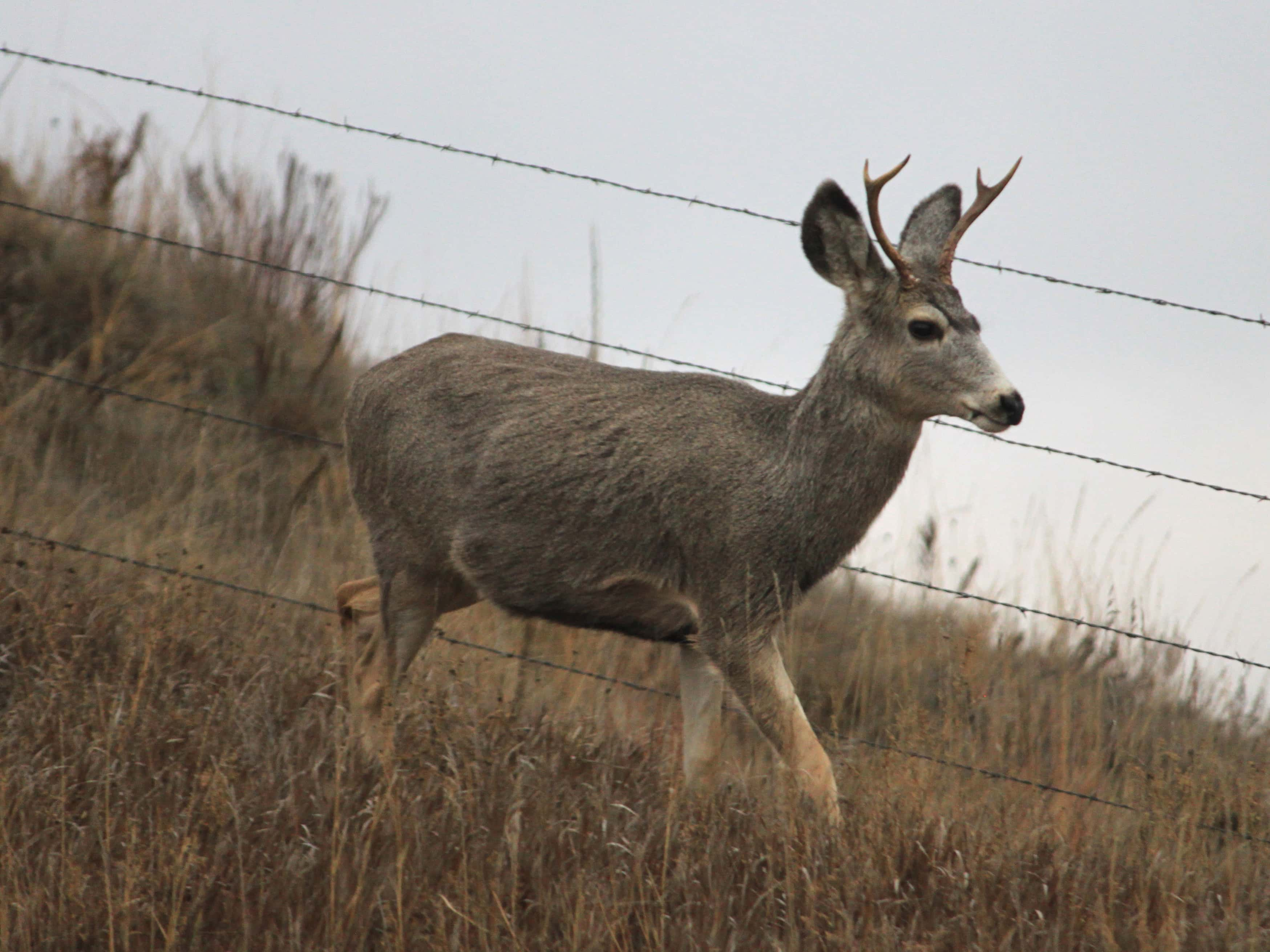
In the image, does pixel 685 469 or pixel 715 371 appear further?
pixel 715 371

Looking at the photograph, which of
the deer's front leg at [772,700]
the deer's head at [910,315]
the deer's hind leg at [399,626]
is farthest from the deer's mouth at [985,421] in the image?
the deer's hind leg at [399,626]

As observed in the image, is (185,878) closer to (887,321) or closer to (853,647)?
(887,321)

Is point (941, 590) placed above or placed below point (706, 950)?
above

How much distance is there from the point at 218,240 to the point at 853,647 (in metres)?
5.29

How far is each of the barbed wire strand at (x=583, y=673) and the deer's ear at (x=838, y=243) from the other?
5.10 feet

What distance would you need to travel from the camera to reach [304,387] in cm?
975

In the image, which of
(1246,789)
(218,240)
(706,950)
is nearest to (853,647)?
(1246,789)

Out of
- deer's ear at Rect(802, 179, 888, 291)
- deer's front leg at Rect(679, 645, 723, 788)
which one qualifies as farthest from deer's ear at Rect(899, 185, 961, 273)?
deer's front leg at Rect(679, 645, 723, 788)

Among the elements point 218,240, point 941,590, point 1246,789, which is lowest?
point 1246,789

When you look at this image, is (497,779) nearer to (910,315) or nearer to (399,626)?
(399,626)

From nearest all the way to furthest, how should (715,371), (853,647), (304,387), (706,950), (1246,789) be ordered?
1. (706,950)
2. (1246,789)
3. (715,371)
4. (853,647)
5. (304,387)

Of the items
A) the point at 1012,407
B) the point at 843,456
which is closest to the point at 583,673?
the point at 843,456

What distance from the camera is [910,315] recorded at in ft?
17.4

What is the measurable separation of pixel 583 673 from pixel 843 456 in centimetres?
128
